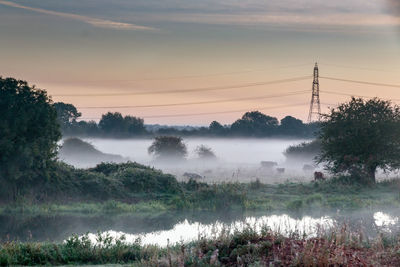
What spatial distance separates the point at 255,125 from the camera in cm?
10275

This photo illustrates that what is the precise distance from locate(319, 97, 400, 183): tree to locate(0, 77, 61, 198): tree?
20.6 meters

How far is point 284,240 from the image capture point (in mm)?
12359

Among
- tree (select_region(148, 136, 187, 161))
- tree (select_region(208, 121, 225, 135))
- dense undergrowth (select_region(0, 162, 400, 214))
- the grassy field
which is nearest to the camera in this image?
the grassy field

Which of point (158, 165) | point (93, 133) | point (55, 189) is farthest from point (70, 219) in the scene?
point (93, 133)

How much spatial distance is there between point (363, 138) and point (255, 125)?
213 ft

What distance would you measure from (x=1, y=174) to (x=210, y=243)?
2062 centimetres

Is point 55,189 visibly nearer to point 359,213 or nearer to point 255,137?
point 359,213

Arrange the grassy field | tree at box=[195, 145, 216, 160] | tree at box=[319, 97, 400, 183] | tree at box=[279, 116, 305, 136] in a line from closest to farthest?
the grassy field → tree at box=[319, 97, 400, 183] → tree at box=[195, 145, 216, 160] → tree at box=[279, 116, 305, 136]

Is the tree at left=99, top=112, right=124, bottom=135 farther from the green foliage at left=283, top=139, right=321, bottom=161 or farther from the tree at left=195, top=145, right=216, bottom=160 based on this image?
the green foliage at left=283, top=139, right=321, bottom=161

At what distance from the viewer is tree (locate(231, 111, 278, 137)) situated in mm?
102188

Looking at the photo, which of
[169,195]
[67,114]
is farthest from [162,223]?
[67,114]

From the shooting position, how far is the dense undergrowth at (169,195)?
29.5 metres

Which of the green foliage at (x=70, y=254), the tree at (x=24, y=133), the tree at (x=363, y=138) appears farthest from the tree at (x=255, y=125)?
the green foliage at (x=70, y=254)

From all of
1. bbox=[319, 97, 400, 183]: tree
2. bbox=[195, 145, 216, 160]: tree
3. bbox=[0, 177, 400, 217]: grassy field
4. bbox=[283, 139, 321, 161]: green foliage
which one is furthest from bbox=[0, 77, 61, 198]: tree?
bbox=[283, 139, 321, 161]: green foliage
